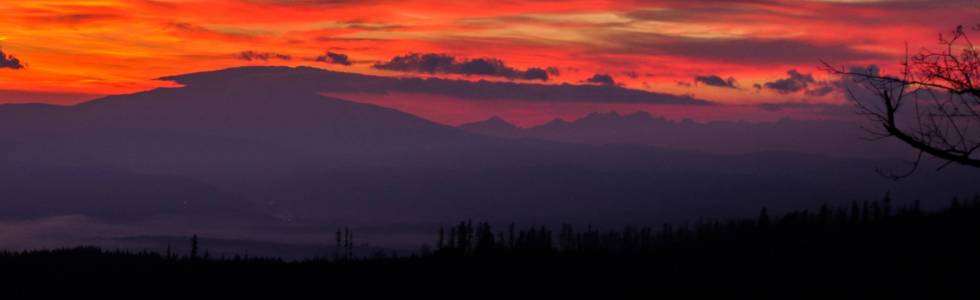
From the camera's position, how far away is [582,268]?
88.0 m

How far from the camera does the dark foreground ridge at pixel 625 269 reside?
38688 mm

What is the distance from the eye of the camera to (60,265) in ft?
353

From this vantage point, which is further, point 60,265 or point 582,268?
point 60,265

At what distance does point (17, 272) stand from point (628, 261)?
2256 inches

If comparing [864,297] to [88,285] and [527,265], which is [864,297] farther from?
[88,285]

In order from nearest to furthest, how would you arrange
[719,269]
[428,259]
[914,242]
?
[914,242] → [719,269] → [428,259]

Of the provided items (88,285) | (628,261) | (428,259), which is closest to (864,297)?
(628,261)

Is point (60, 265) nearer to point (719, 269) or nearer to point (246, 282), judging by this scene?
point (246, 282)

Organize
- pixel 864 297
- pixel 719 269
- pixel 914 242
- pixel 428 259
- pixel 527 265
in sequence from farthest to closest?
pixel 428 259 < pixel 527 265 < pixel 719 269 < pixel 914 242 < pixel 864 297

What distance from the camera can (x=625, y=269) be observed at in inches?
2960

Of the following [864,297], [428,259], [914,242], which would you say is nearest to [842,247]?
[914,242]

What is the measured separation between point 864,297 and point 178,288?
73767 mm

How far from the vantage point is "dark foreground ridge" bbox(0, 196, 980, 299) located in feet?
127

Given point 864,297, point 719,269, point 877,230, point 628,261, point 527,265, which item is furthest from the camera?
point 527,265
